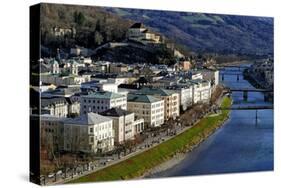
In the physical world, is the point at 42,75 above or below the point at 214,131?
above

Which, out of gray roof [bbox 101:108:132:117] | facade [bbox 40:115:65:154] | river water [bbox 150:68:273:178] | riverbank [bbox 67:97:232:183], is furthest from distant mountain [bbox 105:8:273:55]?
facade [bbox 40:115:65:154]

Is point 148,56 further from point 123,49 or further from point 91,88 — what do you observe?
point 91,88

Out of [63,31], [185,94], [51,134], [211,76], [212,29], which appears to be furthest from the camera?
[211,76]

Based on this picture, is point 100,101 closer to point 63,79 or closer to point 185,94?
point 63,79

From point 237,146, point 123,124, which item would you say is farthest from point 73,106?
point 237,146

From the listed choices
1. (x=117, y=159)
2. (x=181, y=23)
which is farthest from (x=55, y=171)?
(x=181, y=23)
